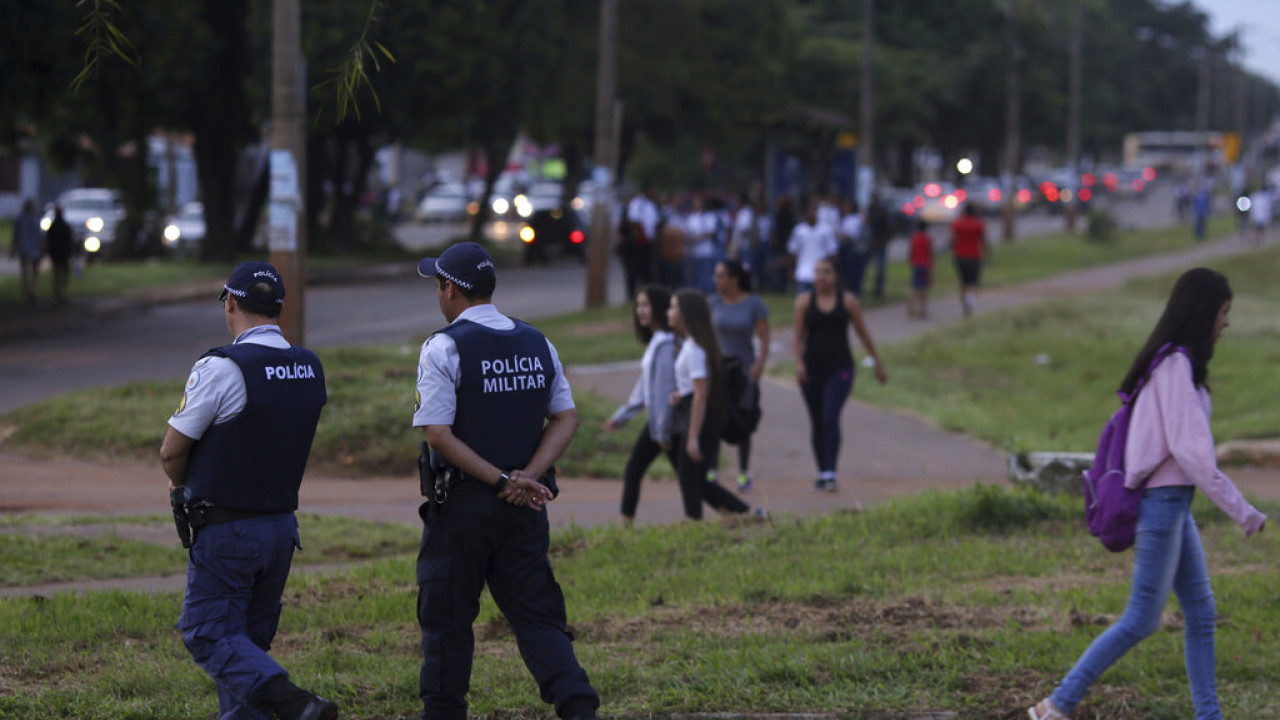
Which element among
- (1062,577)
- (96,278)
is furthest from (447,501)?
(96,278)

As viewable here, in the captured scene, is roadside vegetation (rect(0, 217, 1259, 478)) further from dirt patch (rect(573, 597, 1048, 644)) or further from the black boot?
the black boot

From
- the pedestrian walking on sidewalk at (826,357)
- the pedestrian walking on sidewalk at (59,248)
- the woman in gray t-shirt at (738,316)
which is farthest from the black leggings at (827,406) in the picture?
the pedestrian walking on sidewalk at (59,248)

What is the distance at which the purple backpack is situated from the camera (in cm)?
536

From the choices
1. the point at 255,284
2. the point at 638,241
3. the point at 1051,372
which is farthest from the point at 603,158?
the point at 255,284

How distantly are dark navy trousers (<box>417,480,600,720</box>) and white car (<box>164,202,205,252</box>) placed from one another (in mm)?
31345

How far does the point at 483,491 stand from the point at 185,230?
3382cm

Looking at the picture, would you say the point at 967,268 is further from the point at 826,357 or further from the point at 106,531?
the point at 106,531

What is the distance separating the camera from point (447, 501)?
490 cm

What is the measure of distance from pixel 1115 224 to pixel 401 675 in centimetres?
4088

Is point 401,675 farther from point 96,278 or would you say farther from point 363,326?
point 96,278

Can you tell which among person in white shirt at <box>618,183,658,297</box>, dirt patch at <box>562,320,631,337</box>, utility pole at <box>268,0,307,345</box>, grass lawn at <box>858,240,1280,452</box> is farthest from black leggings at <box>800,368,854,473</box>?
person in white shirt at <box>618,183,658,297</box>

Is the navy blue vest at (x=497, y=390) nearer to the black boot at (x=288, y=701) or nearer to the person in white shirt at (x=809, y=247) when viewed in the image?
the black boot at (x=288, y=701)

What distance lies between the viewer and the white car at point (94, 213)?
36.5m

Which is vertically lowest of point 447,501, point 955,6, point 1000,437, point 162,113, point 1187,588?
point 1000,437
